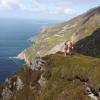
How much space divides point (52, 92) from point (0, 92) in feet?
99.8

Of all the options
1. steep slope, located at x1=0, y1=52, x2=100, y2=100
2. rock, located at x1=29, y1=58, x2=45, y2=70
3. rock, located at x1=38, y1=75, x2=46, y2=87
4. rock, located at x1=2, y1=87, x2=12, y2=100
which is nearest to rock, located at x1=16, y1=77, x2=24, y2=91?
steep slope, located at x1=0, y1=52, x2=100, y2=100

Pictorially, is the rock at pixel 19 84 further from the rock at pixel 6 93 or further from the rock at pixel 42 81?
the rock at pixel 42 81

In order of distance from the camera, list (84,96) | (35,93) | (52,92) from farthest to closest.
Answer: (35,93) → (52,92) → (84,96)

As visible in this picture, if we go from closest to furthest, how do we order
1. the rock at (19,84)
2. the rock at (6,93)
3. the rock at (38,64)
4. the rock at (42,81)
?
the rock at (42,81) < the rock at (19,84) < the rock at (6,93) < the rock at (38,64)

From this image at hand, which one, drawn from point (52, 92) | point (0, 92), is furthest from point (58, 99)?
point (0, 92)

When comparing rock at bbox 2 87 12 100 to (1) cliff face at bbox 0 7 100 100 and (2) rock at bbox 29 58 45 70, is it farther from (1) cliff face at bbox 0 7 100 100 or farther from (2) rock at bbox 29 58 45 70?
(2) rock at bbox 29 58 45 70

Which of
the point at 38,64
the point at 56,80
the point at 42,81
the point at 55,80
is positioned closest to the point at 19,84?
the point at 38,64

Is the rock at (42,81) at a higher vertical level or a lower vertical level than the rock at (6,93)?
higher

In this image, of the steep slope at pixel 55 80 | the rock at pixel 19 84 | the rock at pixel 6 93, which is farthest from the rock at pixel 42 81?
the rock at pixel 6 93

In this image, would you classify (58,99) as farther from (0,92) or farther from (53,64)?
(0,92)

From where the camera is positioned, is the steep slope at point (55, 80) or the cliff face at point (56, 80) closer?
the cliff face at point (56, 80)

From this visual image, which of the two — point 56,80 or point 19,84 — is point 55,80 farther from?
point 19,84

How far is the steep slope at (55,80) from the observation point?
3307 inches

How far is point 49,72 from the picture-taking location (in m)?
99.1
